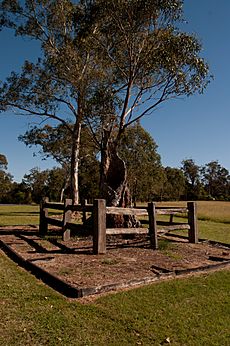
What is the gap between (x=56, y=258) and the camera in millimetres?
8328

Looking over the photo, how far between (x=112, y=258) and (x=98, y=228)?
0.98 m

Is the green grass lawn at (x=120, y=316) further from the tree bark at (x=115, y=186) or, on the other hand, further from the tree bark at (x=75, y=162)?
the tree bark at (x=75, y=162)

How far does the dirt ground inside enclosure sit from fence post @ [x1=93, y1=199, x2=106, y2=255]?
27 centimetres

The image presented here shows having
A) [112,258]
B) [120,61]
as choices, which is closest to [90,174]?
[120,61]

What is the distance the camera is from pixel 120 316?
4.77 m

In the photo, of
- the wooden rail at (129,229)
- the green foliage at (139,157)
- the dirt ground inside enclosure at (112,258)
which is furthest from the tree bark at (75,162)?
the green foliage at (139,157)

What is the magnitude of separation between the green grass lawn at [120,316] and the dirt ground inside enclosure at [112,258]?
0.71m

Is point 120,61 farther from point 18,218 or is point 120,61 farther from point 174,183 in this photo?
point 174,183

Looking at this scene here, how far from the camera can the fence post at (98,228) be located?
8.98 m

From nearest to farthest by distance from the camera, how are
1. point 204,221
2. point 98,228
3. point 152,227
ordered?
point 98,228
point 152,227
point 204,221

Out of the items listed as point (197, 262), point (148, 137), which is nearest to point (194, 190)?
point (148, 137)

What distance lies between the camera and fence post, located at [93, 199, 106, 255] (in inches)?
354

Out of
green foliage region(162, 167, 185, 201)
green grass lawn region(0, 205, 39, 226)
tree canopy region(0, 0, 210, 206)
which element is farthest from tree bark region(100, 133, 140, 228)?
green foliage region(162, 167, 185, 201)

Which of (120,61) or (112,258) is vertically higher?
(120,61)
